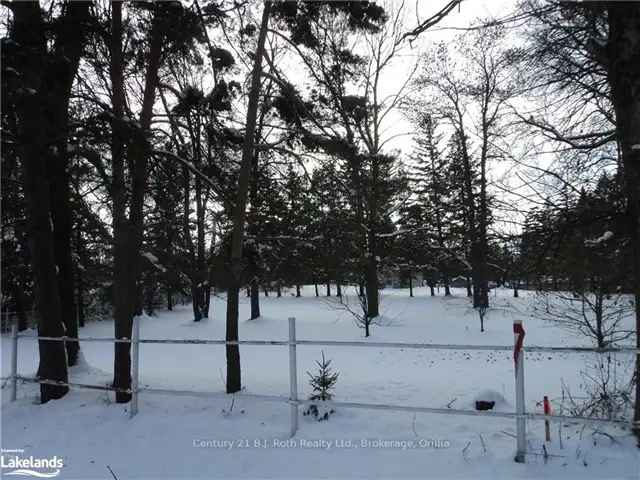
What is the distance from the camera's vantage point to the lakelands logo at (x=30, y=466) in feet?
16.5

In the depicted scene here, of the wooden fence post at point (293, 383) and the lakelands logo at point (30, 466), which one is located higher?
the wooden fence post at point (293, 383)

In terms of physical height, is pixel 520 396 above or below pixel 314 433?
above

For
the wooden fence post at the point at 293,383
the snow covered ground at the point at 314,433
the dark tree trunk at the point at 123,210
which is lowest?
the snow covered ground at the point at 314,433

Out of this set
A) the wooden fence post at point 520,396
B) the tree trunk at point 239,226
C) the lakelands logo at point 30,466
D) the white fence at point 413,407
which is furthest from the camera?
the tree trunk at point 239,226

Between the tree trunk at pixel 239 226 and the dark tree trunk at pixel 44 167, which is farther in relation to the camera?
the tree trunk at pixel 239 226

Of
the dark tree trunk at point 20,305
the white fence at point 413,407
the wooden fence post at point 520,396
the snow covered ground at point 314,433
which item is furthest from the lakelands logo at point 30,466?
the dark tree trunk at point 20,305

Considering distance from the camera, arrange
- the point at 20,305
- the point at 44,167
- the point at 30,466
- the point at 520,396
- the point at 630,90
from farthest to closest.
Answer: the point at 20,305 → the point at 44,167 → the point at 30,466 → the point at 630,90 → the point at 520,396

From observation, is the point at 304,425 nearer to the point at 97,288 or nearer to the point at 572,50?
the point at 572,50

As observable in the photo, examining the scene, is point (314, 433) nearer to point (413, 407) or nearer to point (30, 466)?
point (413, 407)

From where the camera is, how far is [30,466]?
5.23 m

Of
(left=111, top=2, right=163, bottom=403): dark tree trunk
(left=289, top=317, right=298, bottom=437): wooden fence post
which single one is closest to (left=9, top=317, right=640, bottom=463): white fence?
(left=289, top=317, right=298, bottom=437): wooden fence post

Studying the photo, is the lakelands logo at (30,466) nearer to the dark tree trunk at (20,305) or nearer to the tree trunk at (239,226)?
the tree trunk at (239,226)

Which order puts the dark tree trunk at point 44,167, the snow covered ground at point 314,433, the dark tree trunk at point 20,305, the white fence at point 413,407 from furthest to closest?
the dark tree trunk at point 20,305, the dark tree trunk at point 44,167, the snow covered ground at point 314,433, the white fence at point 413,407

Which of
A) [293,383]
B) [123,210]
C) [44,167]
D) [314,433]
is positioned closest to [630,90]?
[293,383]
